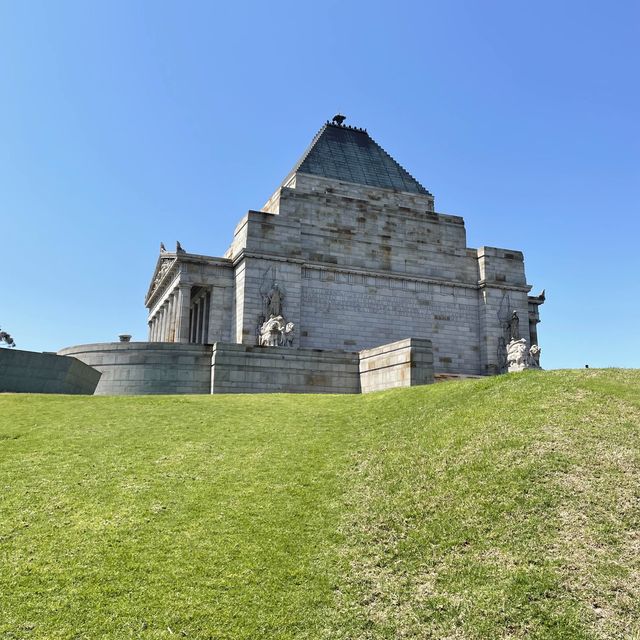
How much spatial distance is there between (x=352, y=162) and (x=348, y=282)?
466 inches

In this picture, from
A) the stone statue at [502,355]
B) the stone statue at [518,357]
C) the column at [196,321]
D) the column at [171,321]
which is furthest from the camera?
the stone statue at [502,355]

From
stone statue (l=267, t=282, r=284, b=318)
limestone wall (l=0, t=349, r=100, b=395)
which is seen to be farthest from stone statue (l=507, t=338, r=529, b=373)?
limestone wall (l=0, t=349, r=100, b=395)

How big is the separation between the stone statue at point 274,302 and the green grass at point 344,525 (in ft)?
66.2

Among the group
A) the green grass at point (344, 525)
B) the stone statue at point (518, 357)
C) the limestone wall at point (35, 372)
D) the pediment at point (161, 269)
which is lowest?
the green grass at point (344, 525)

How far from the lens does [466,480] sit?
1026cm

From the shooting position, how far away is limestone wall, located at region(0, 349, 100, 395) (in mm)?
21906

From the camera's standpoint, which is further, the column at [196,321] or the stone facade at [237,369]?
the column at [196,321]

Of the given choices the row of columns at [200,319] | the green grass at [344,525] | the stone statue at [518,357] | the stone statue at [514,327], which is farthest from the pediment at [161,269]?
the green grass at [344,525]

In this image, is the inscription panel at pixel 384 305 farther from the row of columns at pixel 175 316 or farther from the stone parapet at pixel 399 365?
the stone parapet at pixel 399 365

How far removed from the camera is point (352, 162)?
45688 mm

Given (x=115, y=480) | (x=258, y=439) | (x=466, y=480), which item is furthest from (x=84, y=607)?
(x=258, y=439)

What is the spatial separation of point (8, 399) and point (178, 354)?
763 cm

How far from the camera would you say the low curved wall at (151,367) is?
25.2 metres

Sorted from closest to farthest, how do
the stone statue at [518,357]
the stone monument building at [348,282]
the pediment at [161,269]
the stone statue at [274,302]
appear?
the stone statue at [518,357], the stone statue at [274,302], the stone monument building at [348,282], the pediment at [161,269]
